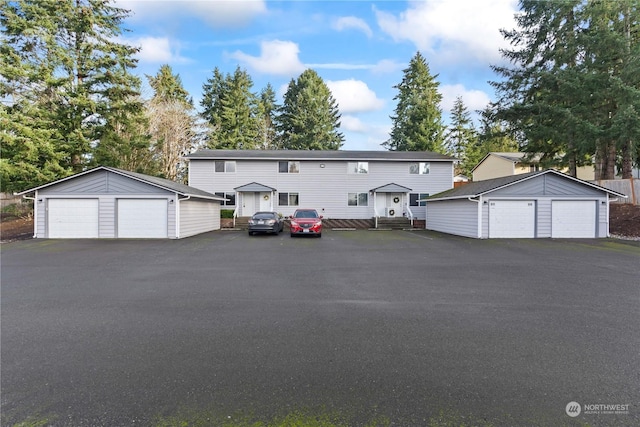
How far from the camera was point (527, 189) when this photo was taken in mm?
16422

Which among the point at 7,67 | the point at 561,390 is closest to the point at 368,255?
the point at 561,390

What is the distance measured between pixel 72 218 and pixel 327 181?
52.9 feet

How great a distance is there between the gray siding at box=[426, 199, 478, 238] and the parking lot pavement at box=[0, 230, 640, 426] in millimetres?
8816

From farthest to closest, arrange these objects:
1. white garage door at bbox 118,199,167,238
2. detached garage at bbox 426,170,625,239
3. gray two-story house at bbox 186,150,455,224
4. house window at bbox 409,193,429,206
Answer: house window at bbox 409,193,429,206
gray two-story house at bbox 186,150,455,224
white garage door at bbox 118,199,167,238
detached garage at bbox 426,170,625,239

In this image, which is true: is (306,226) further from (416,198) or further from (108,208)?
(416,198)

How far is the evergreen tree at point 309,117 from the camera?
134ft

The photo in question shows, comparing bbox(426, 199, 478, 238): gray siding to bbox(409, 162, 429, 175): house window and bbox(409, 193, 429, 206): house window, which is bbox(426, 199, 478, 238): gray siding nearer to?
bbox(409, 193, 429, 206): house window

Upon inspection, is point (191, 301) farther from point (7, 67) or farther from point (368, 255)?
point (7, 67)

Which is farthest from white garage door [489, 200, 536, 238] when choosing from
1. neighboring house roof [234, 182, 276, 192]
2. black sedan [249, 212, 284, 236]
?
→ neighboring house roof [234, 182, 276, 192]

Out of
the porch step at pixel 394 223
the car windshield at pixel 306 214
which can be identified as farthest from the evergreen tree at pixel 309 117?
the car windshield at pixel 306 214

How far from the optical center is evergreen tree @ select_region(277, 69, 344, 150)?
4075 cm

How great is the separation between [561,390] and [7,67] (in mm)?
27360

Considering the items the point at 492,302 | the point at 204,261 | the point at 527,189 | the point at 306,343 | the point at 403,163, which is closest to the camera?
the point at 306,343

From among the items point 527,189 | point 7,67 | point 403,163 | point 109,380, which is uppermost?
point 7,67
